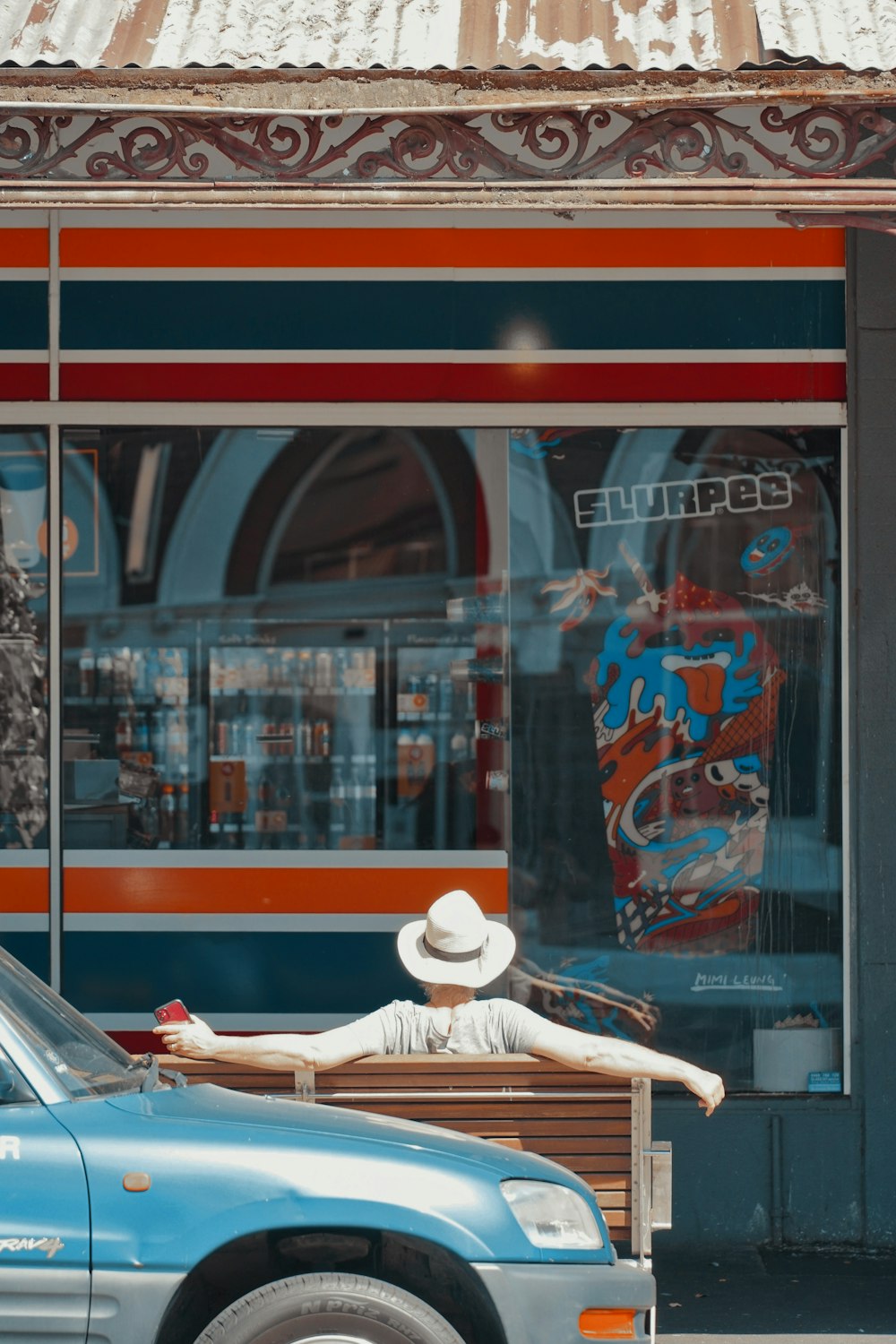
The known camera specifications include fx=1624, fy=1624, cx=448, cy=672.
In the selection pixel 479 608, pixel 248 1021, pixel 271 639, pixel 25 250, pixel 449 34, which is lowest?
pixel 248 1021

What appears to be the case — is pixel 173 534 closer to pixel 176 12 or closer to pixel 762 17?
pixel 176 12

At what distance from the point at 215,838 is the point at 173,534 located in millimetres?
1403

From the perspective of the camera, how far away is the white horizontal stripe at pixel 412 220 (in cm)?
736

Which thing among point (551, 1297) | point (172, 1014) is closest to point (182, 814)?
point (172, 1014)

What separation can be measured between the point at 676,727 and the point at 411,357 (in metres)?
2.08

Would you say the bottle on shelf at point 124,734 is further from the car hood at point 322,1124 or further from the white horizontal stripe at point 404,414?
the car hood at point 322,1124

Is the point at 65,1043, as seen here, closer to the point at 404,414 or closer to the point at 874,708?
the point at 404,414

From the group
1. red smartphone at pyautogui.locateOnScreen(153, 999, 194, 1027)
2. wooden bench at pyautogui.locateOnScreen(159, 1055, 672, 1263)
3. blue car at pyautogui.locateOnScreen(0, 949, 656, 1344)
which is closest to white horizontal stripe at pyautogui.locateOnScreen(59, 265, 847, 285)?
red smartphone at pyautogui.locateOnScreen(153, 999, 194, 1027)

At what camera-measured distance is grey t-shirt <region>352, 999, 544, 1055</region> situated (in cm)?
506

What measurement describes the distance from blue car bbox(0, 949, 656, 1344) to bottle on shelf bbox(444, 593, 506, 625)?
3.55 m

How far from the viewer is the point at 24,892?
7.34 metres

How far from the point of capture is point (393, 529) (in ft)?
24.4

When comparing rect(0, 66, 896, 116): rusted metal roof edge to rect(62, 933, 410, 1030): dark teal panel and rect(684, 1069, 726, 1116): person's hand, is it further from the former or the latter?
rect(62, 933, 410, 1030): dark teal panel

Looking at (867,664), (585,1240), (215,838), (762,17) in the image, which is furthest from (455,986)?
(762,17)
